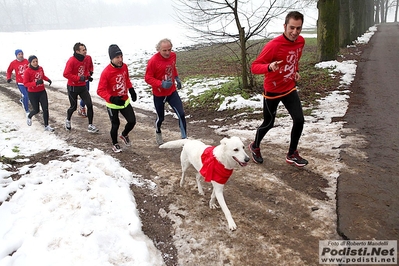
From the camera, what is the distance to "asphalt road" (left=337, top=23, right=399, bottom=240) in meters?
3.60

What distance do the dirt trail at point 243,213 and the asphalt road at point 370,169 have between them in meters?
0.26

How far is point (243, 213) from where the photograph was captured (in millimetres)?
4191

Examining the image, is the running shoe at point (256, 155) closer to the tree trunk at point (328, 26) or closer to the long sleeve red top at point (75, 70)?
the long sleeve red top at point (75, 70)

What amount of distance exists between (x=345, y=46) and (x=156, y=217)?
70.6ft

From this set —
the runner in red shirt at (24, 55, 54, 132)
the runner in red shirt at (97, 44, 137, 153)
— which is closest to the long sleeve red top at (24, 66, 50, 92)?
the runner in red shirt at (24, 55, 54, 132)

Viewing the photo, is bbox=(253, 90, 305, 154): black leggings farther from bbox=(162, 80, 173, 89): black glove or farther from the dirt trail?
bbox=(162, 80, 173, 89): black glove

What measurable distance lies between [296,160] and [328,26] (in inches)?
417

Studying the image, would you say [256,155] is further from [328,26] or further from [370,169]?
[328,26]

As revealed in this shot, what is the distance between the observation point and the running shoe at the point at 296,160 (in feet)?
17.2

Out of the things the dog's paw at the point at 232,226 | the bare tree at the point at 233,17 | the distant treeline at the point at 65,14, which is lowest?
the dog's paw at the point at 232,226

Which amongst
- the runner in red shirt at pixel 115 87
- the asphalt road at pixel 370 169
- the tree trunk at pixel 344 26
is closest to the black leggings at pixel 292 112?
the asphalt road at pixel 370 169

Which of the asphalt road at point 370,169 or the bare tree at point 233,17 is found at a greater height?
the bare tree at point 233,17

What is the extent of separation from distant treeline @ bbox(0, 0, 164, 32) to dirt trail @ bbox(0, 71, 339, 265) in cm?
9317

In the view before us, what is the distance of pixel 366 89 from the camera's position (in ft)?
32.3
